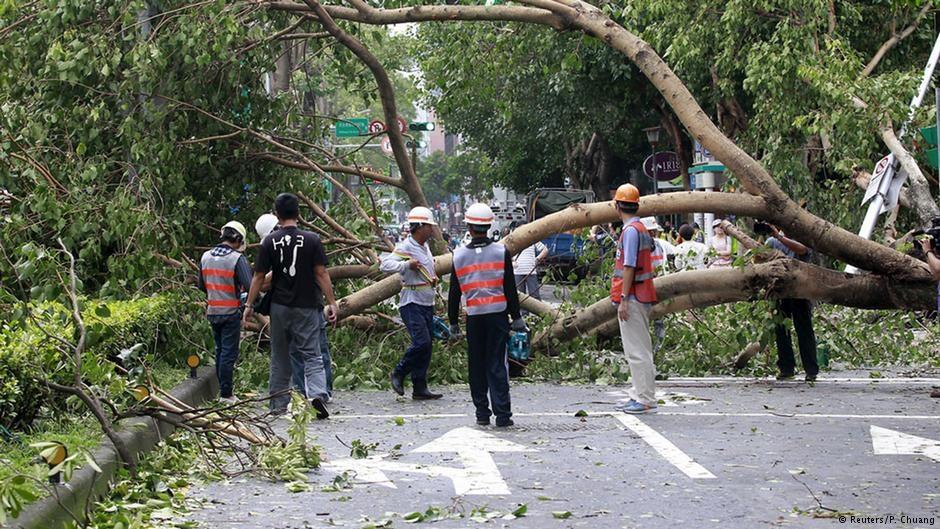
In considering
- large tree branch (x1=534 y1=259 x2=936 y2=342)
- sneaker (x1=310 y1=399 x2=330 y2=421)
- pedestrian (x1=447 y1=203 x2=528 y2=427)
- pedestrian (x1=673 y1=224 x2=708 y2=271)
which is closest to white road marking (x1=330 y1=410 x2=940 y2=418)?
sneaker (x1=310 y1=399 x2=330 y2=421)

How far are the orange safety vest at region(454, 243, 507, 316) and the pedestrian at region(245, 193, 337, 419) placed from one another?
105 centimetres

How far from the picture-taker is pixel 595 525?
6.67 m

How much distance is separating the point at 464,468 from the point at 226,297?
3869mm

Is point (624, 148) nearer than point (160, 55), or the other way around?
point (160, 55)

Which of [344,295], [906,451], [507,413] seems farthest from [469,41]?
[906,451]

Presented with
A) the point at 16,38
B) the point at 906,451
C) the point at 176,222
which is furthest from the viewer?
the point at 16,38

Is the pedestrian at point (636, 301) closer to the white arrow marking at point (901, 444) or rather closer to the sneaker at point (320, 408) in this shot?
the white arrow marking at point (901, 444)

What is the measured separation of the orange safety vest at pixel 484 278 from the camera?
10609 mm

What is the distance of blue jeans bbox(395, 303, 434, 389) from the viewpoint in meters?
12.4

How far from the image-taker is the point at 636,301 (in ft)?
37.0

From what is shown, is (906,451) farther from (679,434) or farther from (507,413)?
(507,413)

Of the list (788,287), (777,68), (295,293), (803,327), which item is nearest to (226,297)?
(295,293)

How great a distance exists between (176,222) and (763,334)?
5.79m

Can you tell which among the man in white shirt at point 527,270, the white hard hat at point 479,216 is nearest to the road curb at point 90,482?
the white hard hat at point 479,216
